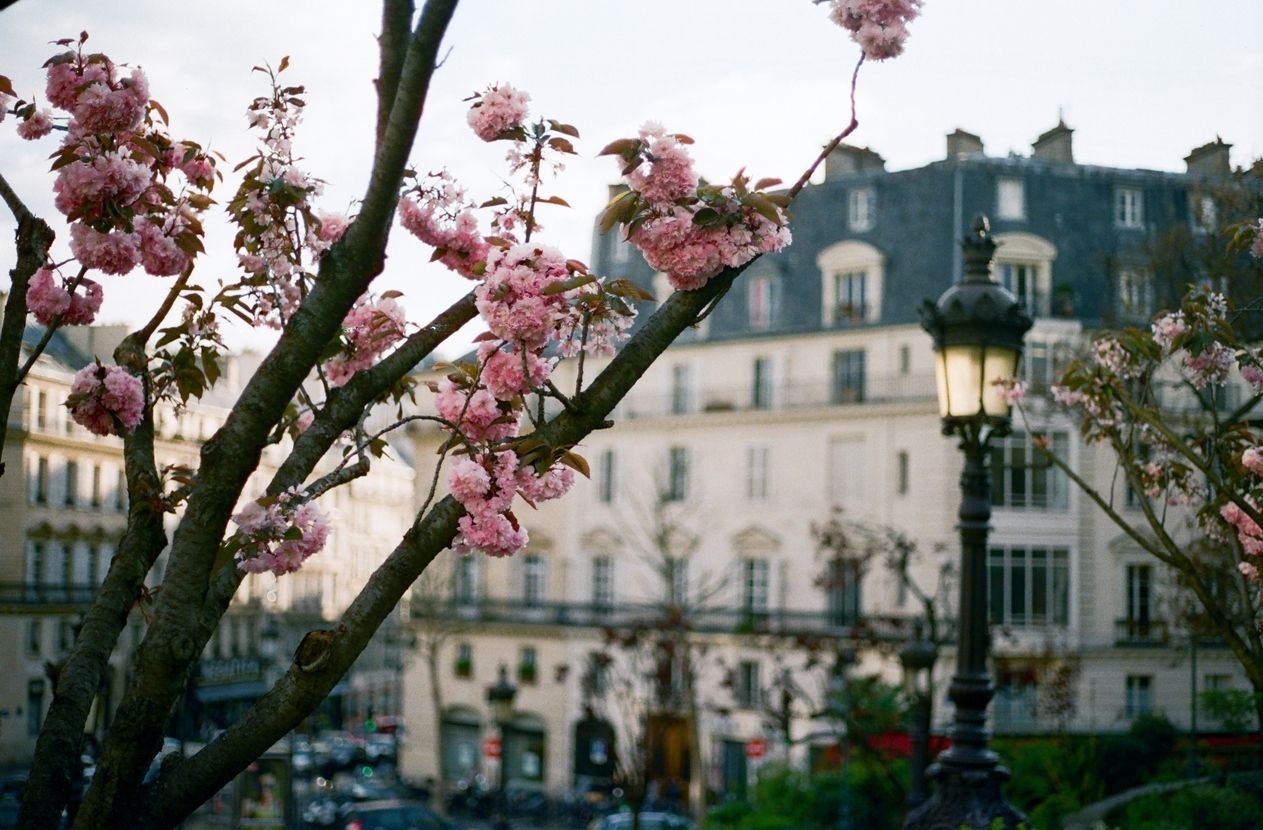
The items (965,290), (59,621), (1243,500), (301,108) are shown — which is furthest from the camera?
Result: (59,621)

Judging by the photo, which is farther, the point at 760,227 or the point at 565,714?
the point at 565,714

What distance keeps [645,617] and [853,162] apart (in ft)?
44.8

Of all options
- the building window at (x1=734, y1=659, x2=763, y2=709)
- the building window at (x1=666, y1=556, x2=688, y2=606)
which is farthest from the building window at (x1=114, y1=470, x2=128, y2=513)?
the building window at (x1=734, y1=659, x2=763, y2=709)

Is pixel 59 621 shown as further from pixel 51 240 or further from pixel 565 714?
pixel 565 714

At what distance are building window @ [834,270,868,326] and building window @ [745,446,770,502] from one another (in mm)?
4062

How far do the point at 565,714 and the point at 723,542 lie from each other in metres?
7.22

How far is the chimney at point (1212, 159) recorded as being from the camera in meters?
13.9

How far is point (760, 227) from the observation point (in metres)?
4.01

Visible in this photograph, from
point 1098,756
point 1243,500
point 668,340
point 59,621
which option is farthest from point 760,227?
point 1098,756

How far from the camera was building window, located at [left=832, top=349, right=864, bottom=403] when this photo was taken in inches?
1538

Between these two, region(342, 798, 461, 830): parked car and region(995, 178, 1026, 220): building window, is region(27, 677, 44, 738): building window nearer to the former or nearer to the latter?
region(342, 798, 461, 830): parked car

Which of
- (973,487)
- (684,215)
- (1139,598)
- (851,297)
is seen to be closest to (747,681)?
(1139,598)

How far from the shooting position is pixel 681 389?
139 ft

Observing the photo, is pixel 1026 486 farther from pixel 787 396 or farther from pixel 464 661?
pixel 464 661
